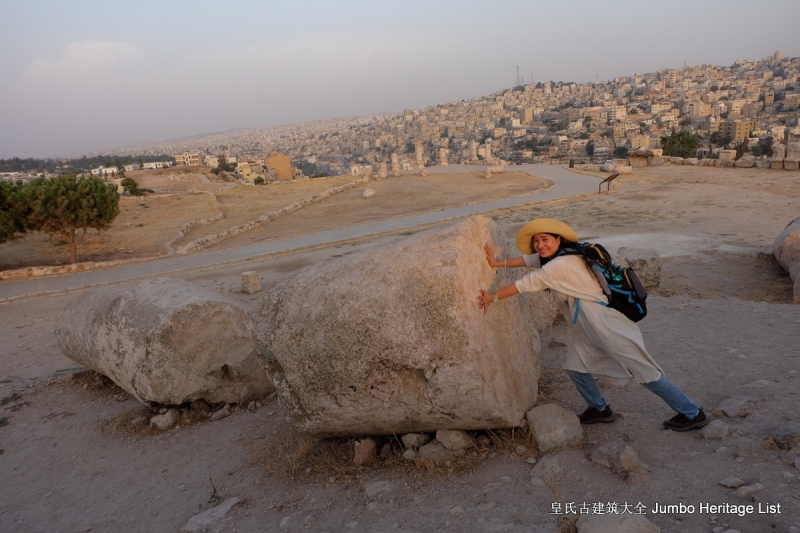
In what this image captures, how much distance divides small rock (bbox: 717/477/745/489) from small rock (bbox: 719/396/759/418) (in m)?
0.86

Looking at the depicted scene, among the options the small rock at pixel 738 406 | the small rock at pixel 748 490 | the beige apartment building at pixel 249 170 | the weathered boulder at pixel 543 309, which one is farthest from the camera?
the beige apartment building at pixel 249 170

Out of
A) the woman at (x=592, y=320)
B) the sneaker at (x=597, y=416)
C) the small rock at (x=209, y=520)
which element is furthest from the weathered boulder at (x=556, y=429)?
the small rock at (x=209, y=520)

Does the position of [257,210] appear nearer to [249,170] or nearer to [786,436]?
[786,436]

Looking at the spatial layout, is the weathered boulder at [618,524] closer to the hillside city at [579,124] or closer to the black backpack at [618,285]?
the black backpack at [618,285]

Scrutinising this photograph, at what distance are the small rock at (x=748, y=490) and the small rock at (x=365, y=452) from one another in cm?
217

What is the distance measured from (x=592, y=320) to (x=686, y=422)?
91 centimetres

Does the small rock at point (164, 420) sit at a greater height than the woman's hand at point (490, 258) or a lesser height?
lesser

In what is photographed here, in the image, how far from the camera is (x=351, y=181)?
92.6 feet

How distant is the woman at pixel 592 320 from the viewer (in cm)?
334

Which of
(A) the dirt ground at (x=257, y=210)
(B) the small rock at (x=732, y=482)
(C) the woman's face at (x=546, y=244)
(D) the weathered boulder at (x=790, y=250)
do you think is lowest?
(A) the dirt ground at (x=257, y=210)

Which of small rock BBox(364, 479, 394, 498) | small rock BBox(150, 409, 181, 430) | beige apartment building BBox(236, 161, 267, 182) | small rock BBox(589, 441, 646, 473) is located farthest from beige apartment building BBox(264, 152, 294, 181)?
small rock BBox(589, 441, 646, 473)

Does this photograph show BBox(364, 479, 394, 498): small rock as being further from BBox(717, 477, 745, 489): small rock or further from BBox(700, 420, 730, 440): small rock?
BBox(700, 420, 730, 440): small rock

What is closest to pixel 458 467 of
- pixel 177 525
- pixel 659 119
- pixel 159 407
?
pixel 177 525

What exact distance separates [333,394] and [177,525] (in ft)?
4.41
